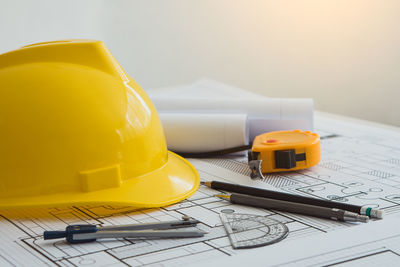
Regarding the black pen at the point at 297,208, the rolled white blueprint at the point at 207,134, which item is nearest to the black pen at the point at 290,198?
the black pen at the point at 297,208

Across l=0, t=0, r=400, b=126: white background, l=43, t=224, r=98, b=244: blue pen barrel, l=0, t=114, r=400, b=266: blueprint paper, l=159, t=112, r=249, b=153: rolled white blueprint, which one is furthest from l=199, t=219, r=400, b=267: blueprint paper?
l=0, t=0, r=400, b=126: white background

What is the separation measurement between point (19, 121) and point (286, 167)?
1.30 feet

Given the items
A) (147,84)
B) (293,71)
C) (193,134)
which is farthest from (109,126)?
(147,84)

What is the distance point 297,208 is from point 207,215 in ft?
0.36

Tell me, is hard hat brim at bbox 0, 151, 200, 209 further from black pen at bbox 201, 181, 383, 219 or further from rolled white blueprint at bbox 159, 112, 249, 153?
rolled white blueprint at bbox 159, 112, 249, 153

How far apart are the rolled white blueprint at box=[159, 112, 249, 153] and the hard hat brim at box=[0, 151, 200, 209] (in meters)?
0.16

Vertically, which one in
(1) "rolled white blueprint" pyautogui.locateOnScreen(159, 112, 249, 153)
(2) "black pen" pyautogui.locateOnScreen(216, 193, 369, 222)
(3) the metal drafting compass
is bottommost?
(3) the metal drafting compass

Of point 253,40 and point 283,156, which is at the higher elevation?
point 253,40

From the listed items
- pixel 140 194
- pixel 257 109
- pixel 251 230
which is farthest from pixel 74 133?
pixel 257 109

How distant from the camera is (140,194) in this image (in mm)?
674

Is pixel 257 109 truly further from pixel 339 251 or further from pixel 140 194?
pixel 339 251

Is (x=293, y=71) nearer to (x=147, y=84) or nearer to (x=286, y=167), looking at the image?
(x=147, y=84)

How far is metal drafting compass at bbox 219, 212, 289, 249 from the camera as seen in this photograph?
55 cm

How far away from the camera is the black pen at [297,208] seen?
61 centimetres
